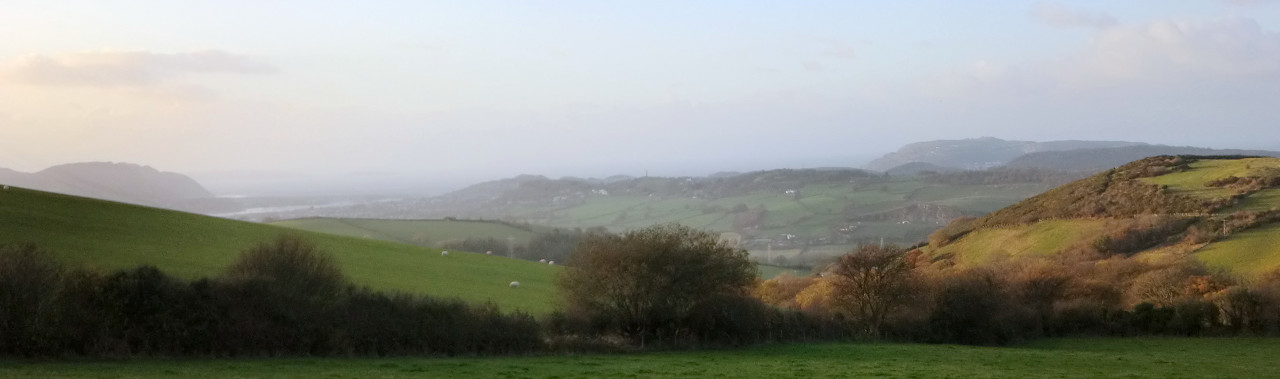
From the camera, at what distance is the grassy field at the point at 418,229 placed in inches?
3248

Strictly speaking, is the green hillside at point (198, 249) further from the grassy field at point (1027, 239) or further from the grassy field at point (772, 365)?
the grassy field at point (1027, 239)

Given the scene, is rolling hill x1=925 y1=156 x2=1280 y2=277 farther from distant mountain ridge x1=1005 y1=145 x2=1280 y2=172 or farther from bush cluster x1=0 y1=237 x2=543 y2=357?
distant mountain ridge x1=1005 y1=145 x2=1280 y2=172

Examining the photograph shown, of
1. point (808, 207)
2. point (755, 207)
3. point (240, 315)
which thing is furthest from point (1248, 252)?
point (755, 207)

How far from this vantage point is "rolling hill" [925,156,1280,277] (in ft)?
190

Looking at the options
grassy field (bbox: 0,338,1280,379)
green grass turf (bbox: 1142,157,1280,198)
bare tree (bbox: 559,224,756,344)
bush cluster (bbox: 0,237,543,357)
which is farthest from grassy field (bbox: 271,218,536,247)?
green grass turf (bbox: 1142,157,1280,198)

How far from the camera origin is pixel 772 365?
1031 inches

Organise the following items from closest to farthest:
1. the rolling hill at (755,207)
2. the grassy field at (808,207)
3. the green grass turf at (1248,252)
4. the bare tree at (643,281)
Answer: the bare tree at (643,281), the green grass turf at (1248,252), the rolling hill at (755,207), the grassy field at (808,207)

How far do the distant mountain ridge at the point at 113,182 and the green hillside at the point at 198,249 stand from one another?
54.5 ft

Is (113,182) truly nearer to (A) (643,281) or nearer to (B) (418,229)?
(B) (418,229)

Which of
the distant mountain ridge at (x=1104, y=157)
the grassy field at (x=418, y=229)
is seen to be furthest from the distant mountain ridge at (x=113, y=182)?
the distant mountain ridge at (x=1104, y=157)

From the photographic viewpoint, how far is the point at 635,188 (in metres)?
188

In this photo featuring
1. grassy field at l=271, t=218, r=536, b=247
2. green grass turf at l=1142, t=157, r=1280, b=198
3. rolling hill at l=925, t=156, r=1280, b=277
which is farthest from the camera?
grassy field at l=271, t=218, r=536, b=247

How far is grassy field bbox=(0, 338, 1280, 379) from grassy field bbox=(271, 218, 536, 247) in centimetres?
5552

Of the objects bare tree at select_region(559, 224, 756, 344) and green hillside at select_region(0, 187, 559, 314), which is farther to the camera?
green hillside at select_region(0, 187, 559, 314)
